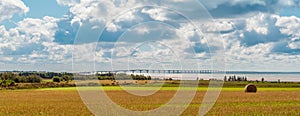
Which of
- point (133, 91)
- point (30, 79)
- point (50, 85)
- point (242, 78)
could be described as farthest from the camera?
point (242, 78)

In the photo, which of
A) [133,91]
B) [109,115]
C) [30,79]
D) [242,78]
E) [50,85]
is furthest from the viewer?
[242,78]

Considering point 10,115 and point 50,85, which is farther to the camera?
point 50,85

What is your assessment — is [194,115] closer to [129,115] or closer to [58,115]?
[129,115]

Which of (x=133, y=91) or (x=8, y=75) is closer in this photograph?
(x=133, y=91)

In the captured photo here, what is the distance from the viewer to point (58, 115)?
25.3 metres

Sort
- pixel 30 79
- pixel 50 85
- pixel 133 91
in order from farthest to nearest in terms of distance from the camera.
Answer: pixel 30 79, pixel 50 85, pixel 133 91

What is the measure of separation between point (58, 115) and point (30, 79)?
11323cm

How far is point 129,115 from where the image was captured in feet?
82.2

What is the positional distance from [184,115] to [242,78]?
13325cm

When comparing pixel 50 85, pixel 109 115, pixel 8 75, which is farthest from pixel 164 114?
pixel 8 75

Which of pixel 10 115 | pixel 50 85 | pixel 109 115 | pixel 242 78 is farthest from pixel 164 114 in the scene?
pixel 242 78

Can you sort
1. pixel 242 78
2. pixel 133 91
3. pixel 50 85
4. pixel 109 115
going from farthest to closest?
pixel 242 78 → pixel 50 85 → pixel 133 91 → pixel 109 115

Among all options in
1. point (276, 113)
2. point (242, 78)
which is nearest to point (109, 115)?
point (276, 113)

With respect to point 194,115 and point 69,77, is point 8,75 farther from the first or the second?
point 194,115
